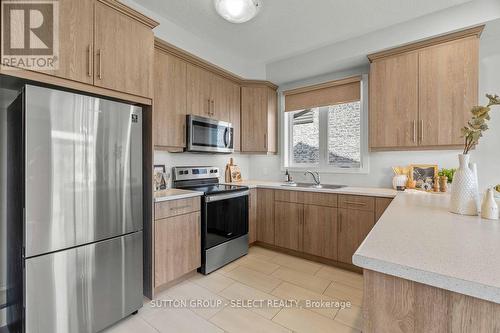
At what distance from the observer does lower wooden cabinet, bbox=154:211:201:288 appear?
1.98 m

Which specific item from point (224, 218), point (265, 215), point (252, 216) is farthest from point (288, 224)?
point (224, 218)

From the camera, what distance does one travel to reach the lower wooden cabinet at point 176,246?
1979 mm

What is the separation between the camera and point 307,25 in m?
2.45

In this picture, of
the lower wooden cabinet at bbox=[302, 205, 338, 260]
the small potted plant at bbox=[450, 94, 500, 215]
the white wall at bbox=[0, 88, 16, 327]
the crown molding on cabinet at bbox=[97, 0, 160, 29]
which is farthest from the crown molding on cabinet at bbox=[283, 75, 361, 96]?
the white wall at bbox=[0, 88, 16, 327]

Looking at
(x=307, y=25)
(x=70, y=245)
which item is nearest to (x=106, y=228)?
(x=70, y=245)

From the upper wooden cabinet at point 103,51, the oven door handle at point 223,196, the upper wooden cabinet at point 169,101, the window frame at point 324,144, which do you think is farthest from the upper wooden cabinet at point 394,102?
the upper wooden cabinet at point 103,51

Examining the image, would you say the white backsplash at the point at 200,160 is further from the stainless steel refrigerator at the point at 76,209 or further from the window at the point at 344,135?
the window at the point at 344,135

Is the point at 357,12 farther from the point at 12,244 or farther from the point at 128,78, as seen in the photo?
the point at 12,244

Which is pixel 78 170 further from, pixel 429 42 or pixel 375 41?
pixel 429 42

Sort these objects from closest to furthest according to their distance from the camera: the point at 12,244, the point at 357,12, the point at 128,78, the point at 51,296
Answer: the point at 51,296 → the point at 12,244 → the point at 128,78 → the point at 357,12

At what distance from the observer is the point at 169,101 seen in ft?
7.73

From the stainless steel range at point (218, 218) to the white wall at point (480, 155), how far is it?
1.35 meters

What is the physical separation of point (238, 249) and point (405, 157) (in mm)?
2273

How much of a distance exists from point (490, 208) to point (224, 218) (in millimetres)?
2137
